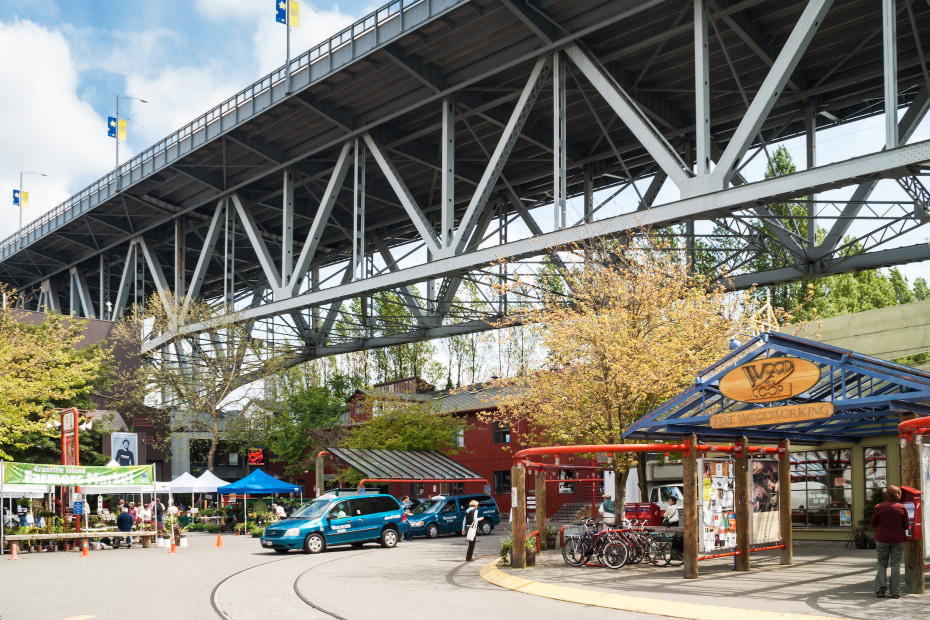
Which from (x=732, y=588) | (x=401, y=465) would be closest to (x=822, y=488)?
(x=732, y=588)

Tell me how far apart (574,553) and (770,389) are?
21.2ft

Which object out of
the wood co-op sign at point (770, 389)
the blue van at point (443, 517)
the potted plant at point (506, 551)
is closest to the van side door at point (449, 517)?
the blue van at point (443, 517)

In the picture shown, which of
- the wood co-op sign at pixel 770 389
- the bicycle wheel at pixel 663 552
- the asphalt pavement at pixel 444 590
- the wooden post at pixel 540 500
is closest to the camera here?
the asphalt pavement at pixel 444 590

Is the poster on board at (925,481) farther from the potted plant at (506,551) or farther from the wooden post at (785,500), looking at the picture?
the potted plant at (506,551)

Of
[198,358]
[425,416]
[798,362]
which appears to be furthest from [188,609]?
[198,358]

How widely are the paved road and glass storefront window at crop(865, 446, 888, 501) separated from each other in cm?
1013

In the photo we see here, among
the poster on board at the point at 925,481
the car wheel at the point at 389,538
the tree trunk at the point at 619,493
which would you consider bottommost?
the car wheel at the point at 389,538

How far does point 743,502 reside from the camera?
17547mm

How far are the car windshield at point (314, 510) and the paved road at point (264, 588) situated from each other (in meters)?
1.41

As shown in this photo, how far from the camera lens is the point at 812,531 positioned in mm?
25484

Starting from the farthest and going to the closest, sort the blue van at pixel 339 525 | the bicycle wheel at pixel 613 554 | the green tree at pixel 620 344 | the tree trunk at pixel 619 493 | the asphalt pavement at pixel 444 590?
the blue van at pixel 339 525, the tree trunk at pixel 619 493, the green tree at pixel 620 344, the bicycle wheel at pixel 613 554, the asphalt pavement at pixel 444 590

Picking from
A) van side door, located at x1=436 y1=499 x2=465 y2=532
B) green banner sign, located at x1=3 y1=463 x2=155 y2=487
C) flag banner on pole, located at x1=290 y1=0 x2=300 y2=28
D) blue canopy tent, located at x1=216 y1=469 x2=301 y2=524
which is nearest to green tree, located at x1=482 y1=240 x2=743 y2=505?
van side door, located at x1=436 y1=499 x2=465 y2=532

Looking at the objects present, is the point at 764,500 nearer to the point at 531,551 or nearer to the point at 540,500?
the point at 531,551

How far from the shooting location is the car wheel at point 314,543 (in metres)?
28.0
